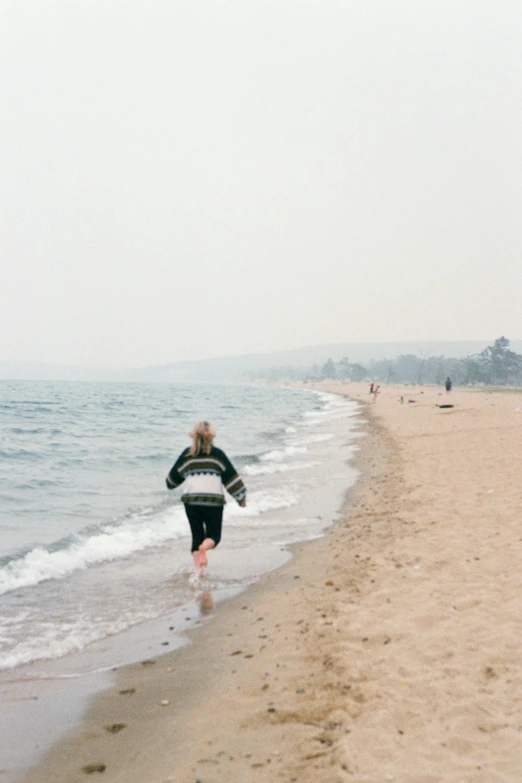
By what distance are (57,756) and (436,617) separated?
2.89 m

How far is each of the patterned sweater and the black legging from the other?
0.08 metres

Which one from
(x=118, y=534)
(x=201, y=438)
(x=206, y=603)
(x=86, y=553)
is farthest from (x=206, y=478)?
(x=118, y=534)

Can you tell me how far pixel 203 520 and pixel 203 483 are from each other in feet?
1.51

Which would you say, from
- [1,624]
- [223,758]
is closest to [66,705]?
[223,758]

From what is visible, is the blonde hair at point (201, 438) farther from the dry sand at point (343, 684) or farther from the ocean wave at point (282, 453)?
the ocean wave at point (282, 453)

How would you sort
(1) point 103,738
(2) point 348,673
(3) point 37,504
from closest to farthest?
(1) point 103,738
(2) point 348,673
(3) point 37,504

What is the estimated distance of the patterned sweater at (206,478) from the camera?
6.34 m

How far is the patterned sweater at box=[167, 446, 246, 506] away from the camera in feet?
20.8

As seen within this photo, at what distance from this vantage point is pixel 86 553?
311 inches

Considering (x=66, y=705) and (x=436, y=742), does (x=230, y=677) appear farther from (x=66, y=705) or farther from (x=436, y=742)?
(x=436, y=742)

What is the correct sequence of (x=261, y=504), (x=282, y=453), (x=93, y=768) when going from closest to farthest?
1. (x=93, y=768)
2. (x=261, y=504)
3. (x=282, y=453)

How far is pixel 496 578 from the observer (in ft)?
17.5

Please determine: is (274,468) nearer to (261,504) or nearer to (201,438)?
(261,504)

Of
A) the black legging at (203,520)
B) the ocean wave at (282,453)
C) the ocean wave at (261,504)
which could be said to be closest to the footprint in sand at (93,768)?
the black legging at (203,520)
